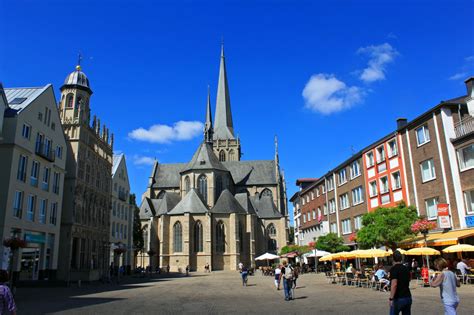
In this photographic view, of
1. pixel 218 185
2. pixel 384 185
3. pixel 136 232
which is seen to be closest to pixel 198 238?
pixel 136 232

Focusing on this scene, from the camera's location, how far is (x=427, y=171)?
29.3m

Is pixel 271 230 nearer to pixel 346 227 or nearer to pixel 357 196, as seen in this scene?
pixel 346 227

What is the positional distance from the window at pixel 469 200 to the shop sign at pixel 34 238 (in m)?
31.2

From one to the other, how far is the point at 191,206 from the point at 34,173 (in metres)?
32.2

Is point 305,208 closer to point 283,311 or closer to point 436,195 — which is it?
point 436,195

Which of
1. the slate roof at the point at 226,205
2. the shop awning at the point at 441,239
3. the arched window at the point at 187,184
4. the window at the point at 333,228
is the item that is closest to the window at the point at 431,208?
the shop awning at the point at 441,239

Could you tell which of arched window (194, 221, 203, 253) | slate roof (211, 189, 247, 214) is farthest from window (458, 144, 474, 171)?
arched window (194, 221, 203, 253)

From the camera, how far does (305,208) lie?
61.9 m

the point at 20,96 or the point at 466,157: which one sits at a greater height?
the point at 20,96

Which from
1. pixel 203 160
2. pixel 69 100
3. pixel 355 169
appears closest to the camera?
pixel 69 100

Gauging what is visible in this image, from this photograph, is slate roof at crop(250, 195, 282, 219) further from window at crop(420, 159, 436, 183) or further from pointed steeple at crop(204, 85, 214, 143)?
window at crop(420, 159, 436, 183)

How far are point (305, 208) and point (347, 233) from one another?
60.3 ft

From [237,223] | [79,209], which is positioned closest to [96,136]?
[79,209]

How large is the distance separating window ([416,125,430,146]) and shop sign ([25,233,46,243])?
30.8 m
